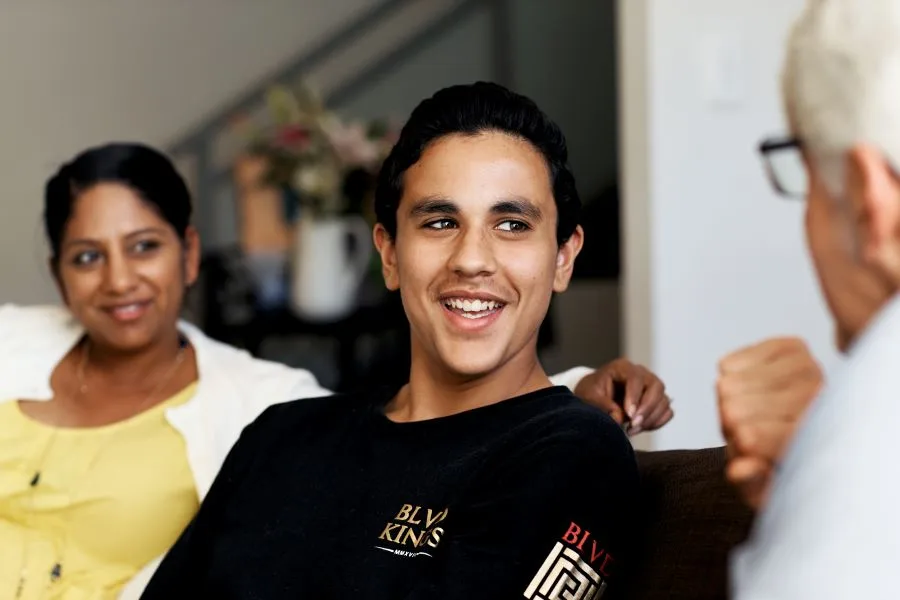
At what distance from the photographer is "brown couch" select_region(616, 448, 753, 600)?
1114 mm

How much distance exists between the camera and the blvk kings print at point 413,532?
1.24 m

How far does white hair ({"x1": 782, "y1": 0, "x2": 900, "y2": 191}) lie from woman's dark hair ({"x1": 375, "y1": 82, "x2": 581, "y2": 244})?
24.6 inches

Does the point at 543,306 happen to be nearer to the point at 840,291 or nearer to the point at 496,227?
the point at 496,227

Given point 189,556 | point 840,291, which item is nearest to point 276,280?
point 189,556

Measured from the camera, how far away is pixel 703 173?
8.26 ft

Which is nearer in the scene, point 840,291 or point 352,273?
point 840,291

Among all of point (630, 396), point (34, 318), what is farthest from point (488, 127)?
point (34, 318)

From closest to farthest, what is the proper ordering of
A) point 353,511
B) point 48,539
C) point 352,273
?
point 353,511
point 48,539
point 352,273

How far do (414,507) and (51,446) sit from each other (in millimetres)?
931

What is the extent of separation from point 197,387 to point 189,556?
0.52m

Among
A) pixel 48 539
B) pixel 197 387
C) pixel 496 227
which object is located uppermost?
pixel 496 227

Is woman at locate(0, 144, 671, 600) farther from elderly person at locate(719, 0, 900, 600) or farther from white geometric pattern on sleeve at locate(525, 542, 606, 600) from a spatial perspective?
elderly person at locate(719, 0, 900, 600)

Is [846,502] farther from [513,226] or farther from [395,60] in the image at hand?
[395,60]

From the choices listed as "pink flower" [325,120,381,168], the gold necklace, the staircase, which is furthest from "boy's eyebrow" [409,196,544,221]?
the staircase
